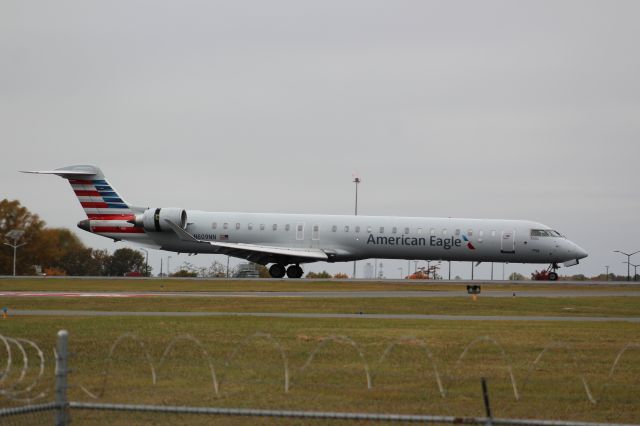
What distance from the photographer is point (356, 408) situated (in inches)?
553

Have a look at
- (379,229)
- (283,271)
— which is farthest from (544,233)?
(283,271)

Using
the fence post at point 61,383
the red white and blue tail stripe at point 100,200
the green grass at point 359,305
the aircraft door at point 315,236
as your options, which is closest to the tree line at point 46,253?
the red white and blue tail stripe at point 100,200

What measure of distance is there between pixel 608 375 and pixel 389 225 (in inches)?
1591

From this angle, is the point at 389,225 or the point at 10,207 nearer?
the point at 389,225

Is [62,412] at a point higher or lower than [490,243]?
lower

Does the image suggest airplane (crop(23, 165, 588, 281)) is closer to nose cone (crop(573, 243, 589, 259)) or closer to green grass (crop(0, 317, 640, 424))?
nose cone (crop(573, 243, 589, 259))

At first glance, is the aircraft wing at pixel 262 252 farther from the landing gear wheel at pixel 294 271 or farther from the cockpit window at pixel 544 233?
the cockpit window at pixel 544 233

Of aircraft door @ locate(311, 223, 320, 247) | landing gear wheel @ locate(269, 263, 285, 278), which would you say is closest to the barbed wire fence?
aircraft door @ locate(311, 223, 320, 247)

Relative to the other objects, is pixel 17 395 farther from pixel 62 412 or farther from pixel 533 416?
pixel 533 416

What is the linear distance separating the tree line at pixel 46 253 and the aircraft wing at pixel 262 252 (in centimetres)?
2392

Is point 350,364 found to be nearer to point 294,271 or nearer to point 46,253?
point 294,271

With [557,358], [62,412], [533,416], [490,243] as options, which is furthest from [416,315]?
[490,243]

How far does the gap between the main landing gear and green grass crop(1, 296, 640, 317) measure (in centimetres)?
2213

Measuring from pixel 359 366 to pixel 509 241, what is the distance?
39.4 m
